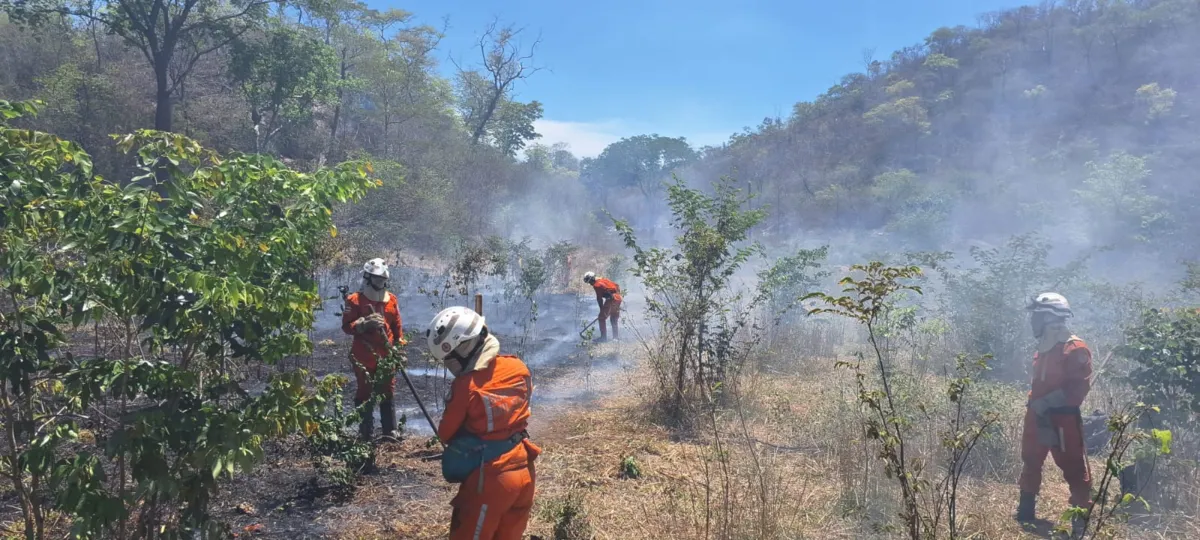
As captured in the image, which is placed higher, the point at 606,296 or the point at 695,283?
the point at 695,283

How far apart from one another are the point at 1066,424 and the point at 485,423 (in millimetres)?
3985

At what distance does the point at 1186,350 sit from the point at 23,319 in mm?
6929

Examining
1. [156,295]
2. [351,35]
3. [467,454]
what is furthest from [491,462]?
[351,35]

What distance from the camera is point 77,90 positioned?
58.2 ft

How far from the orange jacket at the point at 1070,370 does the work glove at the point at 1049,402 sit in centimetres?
2

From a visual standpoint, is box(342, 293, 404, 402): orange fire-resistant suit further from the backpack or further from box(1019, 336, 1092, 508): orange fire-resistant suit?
box(1019, 336, 1092, 508): orange fire-resistant suit

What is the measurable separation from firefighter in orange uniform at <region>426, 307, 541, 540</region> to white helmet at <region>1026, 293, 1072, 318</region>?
3.83 m

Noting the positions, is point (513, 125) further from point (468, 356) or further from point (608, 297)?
point (468, 356)

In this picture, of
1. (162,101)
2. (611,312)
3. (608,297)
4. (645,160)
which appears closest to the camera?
(608,297)

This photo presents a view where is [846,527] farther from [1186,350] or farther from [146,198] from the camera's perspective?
[146,198]

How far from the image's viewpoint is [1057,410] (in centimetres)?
446

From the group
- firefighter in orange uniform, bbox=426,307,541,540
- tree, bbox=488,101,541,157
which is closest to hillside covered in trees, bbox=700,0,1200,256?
tree, bbox=488,101,541,157

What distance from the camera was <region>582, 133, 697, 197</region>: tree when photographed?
5175cm

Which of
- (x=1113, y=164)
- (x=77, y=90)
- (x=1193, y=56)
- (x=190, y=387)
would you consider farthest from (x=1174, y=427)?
(x=1193, y=56)
